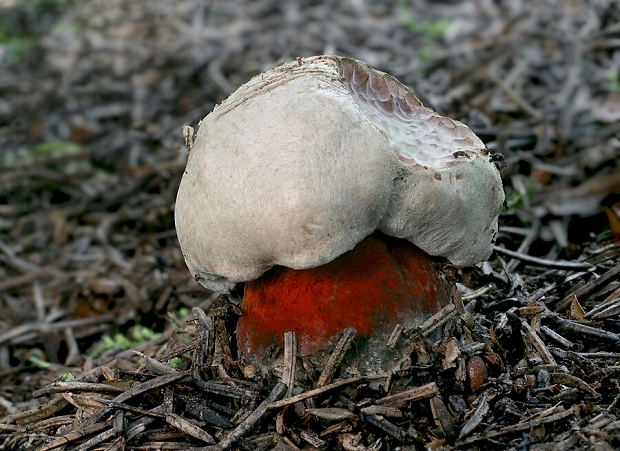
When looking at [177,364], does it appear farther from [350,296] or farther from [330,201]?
[330,201]

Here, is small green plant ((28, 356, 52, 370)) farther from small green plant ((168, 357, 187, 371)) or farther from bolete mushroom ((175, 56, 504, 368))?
bolete mushroom ((175, 56, 504, 368))

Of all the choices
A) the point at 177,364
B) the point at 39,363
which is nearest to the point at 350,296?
the point at 177,364

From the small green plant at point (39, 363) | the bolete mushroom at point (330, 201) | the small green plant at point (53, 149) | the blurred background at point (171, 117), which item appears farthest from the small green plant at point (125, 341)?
the small green plant at point (53, 149)

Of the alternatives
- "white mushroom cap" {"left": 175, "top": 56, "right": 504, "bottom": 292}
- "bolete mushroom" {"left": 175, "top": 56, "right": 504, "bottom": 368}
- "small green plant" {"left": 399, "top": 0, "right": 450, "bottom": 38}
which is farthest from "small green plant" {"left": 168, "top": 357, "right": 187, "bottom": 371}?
"small green plant" {"left": 399, "top": 0, "right": 450, "bottom": 38}

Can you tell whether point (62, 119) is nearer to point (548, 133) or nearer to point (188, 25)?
point (188, 25)

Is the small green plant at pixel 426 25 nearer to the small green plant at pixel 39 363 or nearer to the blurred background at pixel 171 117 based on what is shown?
the blurred background at pixel 171 117

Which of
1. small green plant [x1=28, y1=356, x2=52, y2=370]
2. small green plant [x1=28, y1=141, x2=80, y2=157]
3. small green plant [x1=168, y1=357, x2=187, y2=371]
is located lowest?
small green plant [x1=28, y1=356, x2=52, y2=370]
